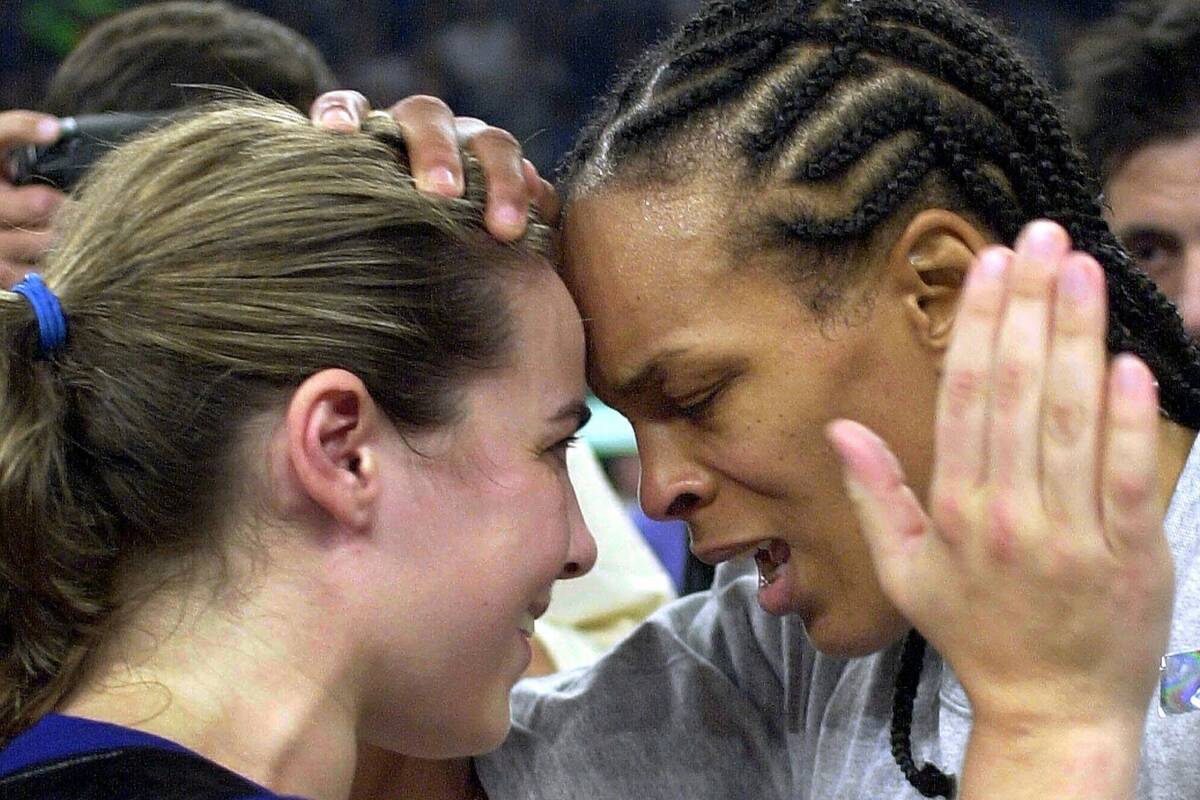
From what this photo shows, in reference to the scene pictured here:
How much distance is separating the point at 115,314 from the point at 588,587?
1.12 m

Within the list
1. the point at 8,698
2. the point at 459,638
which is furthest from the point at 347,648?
the point at 8,698

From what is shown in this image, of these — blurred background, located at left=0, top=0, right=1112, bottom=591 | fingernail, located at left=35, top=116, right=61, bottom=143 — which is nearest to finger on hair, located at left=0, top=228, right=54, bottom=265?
fingernail, located at left=35, top=116, right=61, bottom=143

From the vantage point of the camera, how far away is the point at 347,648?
126 centimetres

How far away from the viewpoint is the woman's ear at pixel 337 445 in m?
1.22

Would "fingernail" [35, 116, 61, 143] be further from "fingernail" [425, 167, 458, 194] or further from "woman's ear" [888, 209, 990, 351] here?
"woman's ear" [888, 209, 990, 351]

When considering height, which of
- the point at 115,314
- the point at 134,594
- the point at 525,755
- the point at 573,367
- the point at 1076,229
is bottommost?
the point at 525,755

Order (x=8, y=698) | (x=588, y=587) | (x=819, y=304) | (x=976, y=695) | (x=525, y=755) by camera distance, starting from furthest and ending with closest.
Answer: (x=588, y=587), (x=525, y=755), (x=819, y=304), (x=8, y=698), (x=976, y=695)

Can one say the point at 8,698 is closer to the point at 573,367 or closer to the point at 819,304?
the point at 573,367

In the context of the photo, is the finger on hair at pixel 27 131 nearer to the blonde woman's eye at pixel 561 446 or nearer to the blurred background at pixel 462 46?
the blonde woman's eye at pixel 561 446

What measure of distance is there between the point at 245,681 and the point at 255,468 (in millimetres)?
161

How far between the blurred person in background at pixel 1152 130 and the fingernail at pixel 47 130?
5.00ft

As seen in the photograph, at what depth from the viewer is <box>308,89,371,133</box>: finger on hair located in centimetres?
137

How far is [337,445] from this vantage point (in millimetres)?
1242

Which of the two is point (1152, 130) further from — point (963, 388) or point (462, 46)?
point (462, 46)
